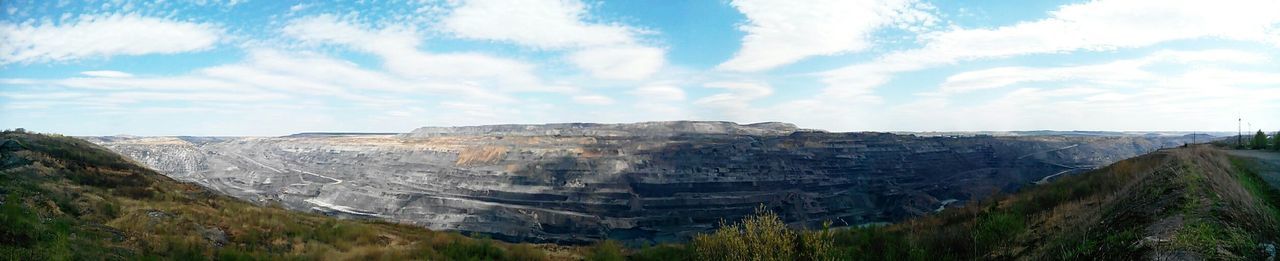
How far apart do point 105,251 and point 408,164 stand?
71766 mm

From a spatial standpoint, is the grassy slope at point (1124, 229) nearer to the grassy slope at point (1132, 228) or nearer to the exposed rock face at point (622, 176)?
the grassy slope at point (1132, 228)

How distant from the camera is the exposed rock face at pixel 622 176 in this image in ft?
167

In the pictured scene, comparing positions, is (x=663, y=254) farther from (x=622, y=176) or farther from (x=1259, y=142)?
(x=622, y=176)

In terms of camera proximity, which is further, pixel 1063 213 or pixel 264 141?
pixel 264 141

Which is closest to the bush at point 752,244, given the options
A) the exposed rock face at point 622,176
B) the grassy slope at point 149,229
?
the grassy slope at point 149,229

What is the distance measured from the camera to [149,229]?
10.9 metres

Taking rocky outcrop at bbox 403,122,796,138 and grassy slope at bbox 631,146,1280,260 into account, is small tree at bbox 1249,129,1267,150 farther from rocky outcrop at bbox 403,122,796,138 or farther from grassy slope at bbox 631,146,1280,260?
rocky outcrop at bbox 403,122,796,138

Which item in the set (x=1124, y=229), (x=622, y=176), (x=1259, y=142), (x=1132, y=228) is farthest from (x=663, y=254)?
(x=622, y=176)

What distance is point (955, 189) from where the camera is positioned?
62031mm

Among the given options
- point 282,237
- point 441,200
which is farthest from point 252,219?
point 441,200

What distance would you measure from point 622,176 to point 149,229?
54196 mm

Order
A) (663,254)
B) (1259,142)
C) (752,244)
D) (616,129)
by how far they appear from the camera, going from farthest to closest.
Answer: (616,129) → (1259,142) → (663,254) → (752,244)

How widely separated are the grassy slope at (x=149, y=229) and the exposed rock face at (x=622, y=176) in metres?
28.9

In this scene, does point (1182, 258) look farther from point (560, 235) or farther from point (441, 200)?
point (441, 200)
